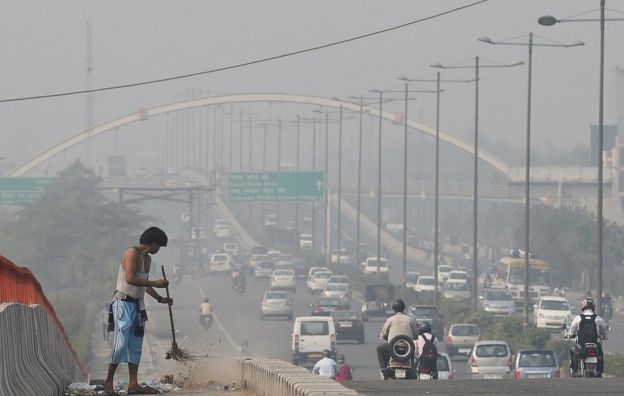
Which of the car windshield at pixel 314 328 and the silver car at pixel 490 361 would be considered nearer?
the silver car at pixel 490 361

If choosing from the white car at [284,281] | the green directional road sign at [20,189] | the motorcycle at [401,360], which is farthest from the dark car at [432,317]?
the green directional road sign at [20,189]

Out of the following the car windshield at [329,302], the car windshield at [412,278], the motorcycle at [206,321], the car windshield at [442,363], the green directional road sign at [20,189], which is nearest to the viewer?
the car windshield at [442,363]

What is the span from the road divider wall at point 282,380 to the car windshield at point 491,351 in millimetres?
24302

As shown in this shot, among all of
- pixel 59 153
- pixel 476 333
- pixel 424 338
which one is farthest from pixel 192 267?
pixel 424 338

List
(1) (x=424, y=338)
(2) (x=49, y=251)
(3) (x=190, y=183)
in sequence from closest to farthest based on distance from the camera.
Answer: (1) (x=424, y=338), (2) (x=49, y=251), (3) (x=190, y=183)

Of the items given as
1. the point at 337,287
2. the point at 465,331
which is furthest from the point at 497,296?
the point at 465,331

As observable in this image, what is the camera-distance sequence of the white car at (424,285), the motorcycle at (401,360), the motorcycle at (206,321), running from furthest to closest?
the white car at (424,285) < the motorcycle at (206,321) < the motorcycle at (401,360)

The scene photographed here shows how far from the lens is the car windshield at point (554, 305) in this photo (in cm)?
6625

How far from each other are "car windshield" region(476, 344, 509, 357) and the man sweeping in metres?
28.3

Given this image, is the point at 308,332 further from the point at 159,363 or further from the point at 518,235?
the point at 518,235

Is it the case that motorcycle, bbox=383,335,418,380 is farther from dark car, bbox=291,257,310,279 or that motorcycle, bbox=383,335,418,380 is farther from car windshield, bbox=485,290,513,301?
dark car, bbox=291,257,310,279

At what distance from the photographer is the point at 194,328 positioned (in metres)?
70.1

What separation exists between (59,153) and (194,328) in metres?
110

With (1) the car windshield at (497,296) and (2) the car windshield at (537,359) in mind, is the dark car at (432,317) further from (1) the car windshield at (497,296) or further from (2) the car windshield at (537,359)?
(2) the car windshield at (537,359)
